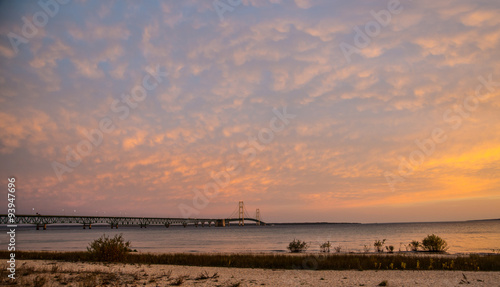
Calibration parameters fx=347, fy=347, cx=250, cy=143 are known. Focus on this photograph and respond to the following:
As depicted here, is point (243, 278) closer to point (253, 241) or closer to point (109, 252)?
point (109, 252)

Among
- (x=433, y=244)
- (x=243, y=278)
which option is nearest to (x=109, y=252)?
(x=243, y=278)

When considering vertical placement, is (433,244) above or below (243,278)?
below

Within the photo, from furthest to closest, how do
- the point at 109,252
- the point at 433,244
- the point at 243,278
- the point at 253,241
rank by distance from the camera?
1. the point at 253,241
2. the point at 433,244
3. the point at 109,252
4. the point at 243,278

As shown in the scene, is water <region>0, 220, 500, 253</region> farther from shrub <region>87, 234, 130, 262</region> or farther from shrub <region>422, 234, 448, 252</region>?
shrub <region>87, 234, 130, 262</region>

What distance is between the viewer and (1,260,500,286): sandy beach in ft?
49.9

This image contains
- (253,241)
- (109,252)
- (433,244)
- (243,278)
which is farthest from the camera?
(253,241)

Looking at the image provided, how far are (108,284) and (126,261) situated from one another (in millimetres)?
10286

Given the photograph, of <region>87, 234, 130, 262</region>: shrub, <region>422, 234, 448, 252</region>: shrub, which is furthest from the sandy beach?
<region>422, 234, 448, 252</region>: shrub

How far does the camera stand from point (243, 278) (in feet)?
56.6

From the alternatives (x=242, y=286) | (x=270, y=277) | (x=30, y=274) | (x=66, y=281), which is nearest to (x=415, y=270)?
(x=270, y=277)

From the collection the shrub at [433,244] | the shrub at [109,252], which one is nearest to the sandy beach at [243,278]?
the shrub at [109,252]

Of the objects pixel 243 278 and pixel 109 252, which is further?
pixel 109 252

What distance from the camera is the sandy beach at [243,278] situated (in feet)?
49.9

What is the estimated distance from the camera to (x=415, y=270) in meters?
20.1
